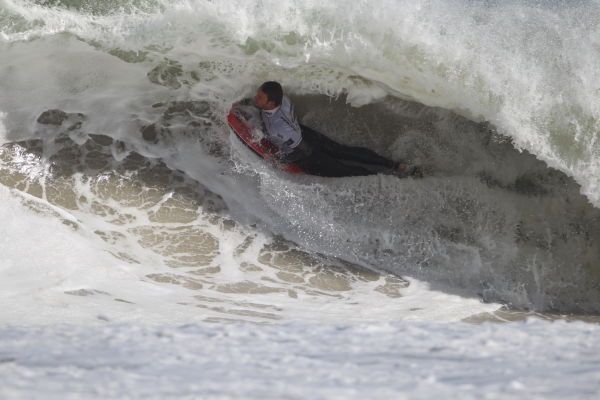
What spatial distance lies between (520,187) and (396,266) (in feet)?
3.63

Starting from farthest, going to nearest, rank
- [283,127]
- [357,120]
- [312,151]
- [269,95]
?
[357,120], [312,151], [283,127], [269,95]

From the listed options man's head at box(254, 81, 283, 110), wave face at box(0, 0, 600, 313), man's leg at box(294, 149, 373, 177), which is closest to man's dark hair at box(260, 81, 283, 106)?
man's head at box(254, 81, 283, 110)

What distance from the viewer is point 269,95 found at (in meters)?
4.68


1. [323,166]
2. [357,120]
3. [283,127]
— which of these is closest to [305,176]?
[323,166]

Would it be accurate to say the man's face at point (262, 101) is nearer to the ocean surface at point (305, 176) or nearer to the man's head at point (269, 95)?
the man's head at point (269, 95)

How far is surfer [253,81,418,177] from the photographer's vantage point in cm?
479

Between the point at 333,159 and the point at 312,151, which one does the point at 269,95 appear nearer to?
the point at 312,151

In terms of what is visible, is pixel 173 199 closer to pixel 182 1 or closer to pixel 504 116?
pixel 182 1

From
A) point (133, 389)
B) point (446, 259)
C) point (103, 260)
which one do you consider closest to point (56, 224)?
point (103, 260)

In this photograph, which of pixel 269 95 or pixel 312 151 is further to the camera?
pixel 312 151

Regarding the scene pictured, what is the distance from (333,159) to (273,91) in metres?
0.72

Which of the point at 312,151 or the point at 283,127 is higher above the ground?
the point at 283,127

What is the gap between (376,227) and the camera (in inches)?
194

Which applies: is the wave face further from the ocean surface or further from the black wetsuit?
the black wetsuit
